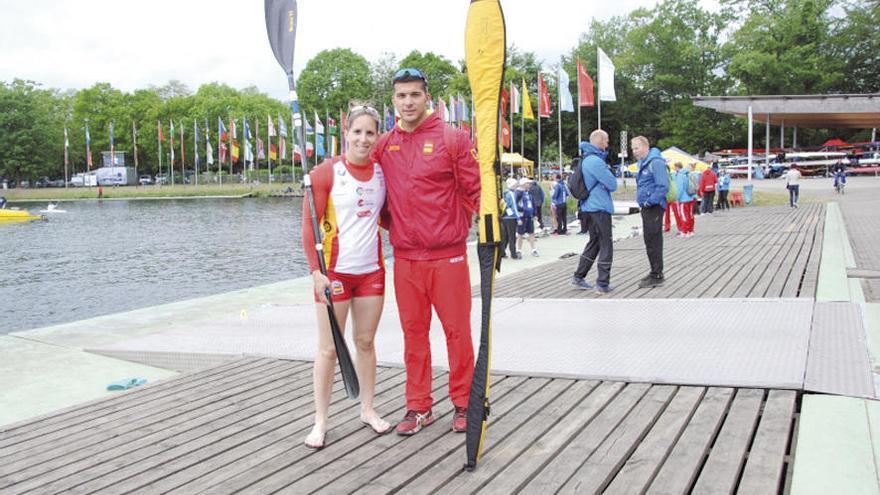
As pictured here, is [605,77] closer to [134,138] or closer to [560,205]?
[560,205]

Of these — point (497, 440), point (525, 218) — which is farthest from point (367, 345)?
point (525, 218)

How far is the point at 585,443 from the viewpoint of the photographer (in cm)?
377

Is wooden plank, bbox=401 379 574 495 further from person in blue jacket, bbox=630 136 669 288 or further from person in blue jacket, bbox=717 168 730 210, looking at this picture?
person in blue jacket, bbox=717 168 730 210

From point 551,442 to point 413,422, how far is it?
2.64ft

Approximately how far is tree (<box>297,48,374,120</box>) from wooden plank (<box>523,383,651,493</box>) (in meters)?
84.0

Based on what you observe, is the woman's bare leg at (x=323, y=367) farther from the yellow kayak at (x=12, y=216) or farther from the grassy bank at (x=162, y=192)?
the grassy bank at (x=162, y=192)

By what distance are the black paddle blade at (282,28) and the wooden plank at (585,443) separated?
8.45ft

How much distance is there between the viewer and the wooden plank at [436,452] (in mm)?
3430

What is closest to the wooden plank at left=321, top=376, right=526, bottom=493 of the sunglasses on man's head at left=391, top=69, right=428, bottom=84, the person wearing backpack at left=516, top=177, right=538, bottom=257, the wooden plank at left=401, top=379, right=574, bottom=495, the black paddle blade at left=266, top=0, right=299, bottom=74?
the wooden plank at left=401, top=379, right=574, bottom=495

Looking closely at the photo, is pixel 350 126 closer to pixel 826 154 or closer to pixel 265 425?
pixel 265 425

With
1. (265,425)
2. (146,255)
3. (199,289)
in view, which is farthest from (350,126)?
(146,255)

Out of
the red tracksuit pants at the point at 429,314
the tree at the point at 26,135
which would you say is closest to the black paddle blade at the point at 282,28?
the red tracksuit pants at the point at 429,314

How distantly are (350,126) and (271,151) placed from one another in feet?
242

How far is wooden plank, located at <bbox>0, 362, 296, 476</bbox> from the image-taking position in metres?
4.07
